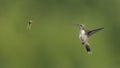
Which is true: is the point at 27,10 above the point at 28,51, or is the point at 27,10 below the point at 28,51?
above

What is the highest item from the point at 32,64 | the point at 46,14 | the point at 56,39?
the point at 46,14

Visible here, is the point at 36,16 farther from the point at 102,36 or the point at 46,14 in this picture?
the point at 102,36

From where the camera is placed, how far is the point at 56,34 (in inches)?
377

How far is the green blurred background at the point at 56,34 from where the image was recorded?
8.92 metres

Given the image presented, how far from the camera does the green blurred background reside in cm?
892

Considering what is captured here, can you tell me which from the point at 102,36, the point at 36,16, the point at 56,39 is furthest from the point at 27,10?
the point at 102,36

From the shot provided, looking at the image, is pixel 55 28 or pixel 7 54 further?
pixel 55 28

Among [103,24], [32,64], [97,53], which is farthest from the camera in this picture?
[103,24]

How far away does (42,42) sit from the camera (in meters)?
9.21

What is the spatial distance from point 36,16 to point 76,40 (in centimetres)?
95

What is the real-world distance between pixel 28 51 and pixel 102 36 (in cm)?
159

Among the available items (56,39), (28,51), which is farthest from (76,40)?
(28,51)

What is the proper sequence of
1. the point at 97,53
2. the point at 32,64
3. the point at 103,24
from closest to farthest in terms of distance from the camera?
1. the point at 32,64
2. the point at 97,53
3. the point at 103,24

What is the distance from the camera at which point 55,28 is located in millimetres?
9703
